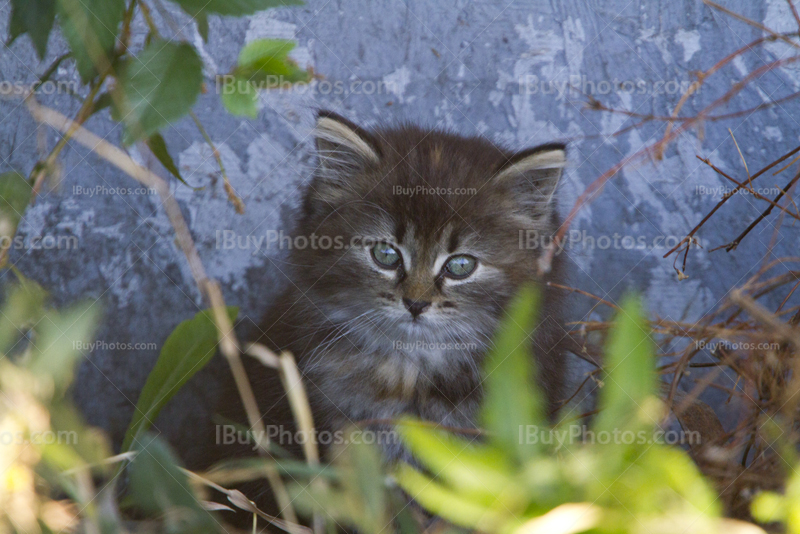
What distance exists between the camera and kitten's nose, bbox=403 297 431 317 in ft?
6.54

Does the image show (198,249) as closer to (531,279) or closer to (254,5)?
(531,279)

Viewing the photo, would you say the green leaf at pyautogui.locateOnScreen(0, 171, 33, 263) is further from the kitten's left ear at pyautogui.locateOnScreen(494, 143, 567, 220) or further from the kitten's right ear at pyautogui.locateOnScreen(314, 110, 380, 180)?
the kitten's left ear at pyautogui.locateOnScreen(494, 143, 567, 220)

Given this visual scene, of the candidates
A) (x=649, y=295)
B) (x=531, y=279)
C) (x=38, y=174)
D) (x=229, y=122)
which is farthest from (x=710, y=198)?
(x=38, y=174)

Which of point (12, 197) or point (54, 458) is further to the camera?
point (12, 197)

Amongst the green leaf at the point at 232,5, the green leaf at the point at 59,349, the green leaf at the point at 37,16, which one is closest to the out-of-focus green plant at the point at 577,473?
the green leaf at the point at 59,349

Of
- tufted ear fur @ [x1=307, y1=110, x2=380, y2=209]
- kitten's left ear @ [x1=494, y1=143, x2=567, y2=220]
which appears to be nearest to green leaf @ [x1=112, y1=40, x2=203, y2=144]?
tufted ear fur @ [x1=307, y1=110, x2=380, y2=209]

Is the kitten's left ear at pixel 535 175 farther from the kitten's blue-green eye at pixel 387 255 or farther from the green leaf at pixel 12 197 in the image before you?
the green leaf at pixel 12 197

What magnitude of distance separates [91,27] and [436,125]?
5.22 feet

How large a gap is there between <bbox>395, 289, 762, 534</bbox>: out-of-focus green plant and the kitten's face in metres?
1.27

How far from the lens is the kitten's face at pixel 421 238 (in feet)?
6.74

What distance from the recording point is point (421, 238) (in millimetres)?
2059

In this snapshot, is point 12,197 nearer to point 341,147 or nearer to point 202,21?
point 202,21

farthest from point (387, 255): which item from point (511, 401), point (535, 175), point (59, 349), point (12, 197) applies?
point (511, 401)

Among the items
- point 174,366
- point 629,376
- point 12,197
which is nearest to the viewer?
point 629,376
